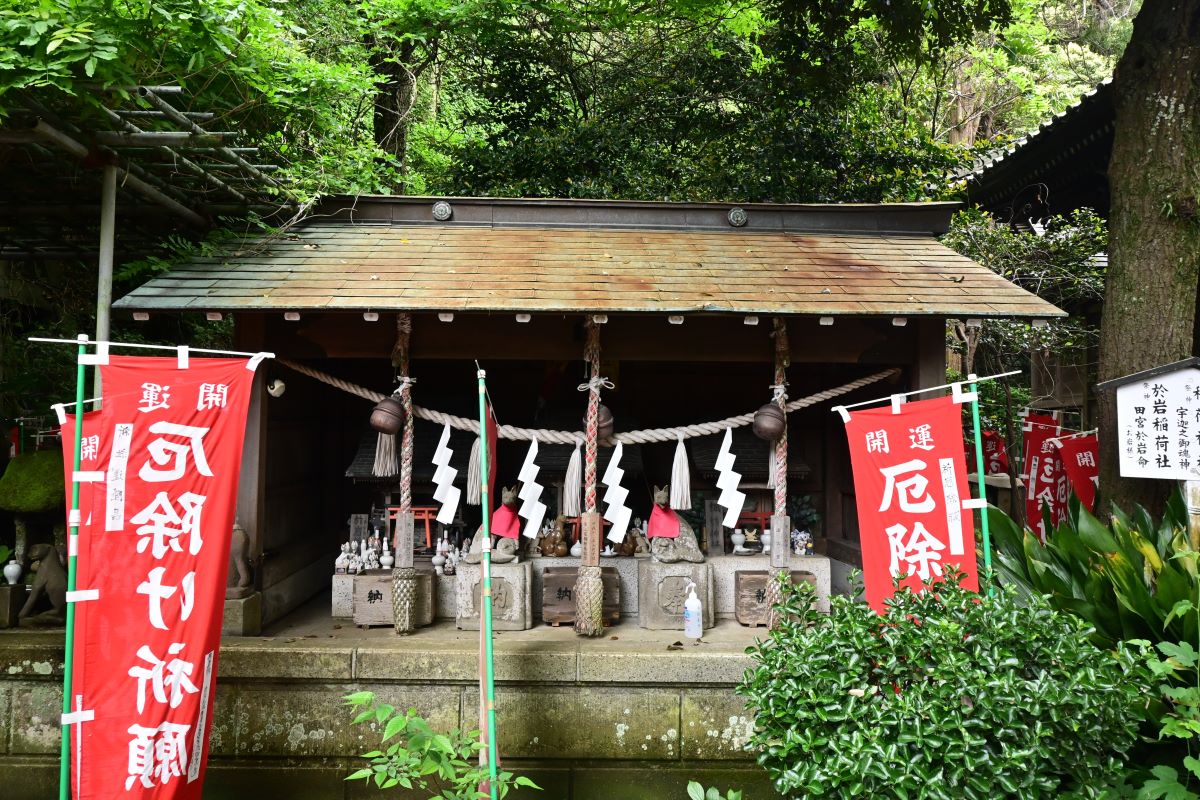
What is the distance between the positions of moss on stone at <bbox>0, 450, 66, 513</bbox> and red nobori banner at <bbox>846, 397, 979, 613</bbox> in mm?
7106

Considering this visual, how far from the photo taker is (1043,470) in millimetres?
9617

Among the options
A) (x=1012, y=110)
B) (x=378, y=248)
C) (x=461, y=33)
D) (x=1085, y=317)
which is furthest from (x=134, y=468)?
(x=1012, y=110)

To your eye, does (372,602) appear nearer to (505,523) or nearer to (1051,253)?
(505,523)

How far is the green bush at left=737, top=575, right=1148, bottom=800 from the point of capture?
354cm

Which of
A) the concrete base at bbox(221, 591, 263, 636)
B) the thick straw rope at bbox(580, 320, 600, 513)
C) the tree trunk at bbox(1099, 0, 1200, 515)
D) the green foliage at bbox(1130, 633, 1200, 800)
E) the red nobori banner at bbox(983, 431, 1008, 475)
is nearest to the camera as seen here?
the green foliage at bbox(1130, 633, 1200, 800)

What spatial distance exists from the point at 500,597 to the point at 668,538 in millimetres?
1735

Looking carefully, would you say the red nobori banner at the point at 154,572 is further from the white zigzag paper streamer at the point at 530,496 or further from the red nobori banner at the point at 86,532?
the white zigzag paper streamer at the point at 530,496

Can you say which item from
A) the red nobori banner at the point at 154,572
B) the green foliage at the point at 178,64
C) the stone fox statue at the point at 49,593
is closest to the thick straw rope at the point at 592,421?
the red nobori banner at the point at 154,572

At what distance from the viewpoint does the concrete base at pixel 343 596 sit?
7.17 metres

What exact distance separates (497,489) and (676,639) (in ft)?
10.4

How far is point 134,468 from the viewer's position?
4527mm

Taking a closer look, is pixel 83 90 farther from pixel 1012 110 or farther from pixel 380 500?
pixel 1012 110

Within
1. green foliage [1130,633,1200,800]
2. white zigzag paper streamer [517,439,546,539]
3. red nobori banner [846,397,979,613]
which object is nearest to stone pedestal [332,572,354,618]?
white zigzag paper streamer [517,439,546,539]

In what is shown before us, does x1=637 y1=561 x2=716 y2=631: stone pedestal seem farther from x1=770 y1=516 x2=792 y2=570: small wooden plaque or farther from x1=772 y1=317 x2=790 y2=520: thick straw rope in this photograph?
x1=772 y1=317 x2=790 y2=520: thick straw rope
